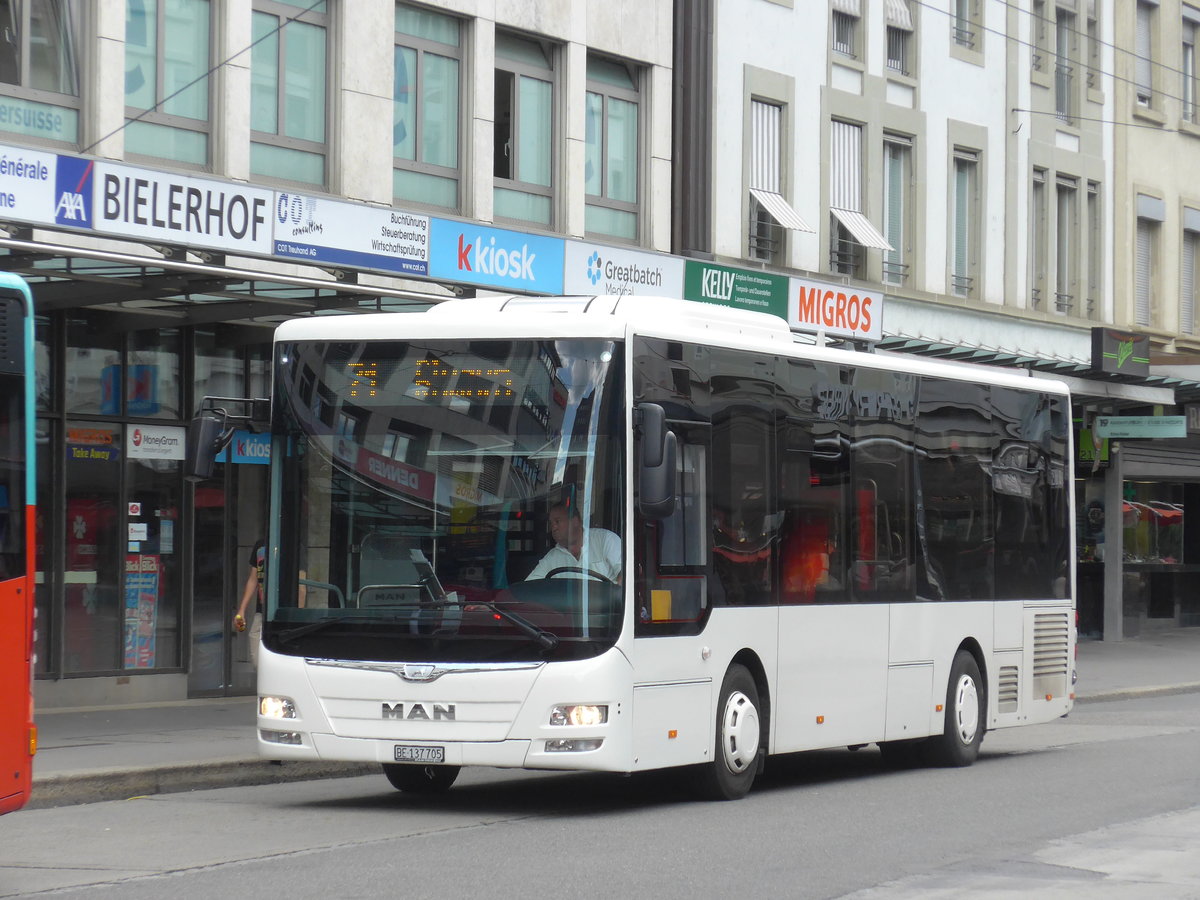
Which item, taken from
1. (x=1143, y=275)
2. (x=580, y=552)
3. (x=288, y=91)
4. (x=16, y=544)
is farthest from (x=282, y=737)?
(x=1143, y=275)

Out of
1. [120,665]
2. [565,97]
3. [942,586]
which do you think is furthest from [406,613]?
[565,97]

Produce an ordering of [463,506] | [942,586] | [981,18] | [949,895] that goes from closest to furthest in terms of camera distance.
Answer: [949,895]
[463,506]
[942,586]
[981,18]

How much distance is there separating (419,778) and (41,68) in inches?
329

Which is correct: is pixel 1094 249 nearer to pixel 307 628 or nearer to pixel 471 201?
pixel 471 201

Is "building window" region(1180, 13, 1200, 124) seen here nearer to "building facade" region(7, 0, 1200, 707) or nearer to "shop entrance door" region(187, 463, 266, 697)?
"building facade" region(7, 0, 1200, 707)

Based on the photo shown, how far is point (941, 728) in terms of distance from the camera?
1518 cm

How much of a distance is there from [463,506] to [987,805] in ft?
12.8

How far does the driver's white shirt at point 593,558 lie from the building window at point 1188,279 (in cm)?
2906

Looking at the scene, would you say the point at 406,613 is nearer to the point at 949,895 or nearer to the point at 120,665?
the point at 949,895

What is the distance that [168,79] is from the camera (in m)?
18.9

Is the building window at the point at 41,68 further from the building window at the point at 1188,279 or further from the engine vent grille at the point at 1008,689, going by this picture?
the building window at the point at 1188,279

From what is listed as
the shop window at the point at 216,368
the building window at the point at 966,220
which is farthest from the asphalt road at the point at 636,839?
the building window at the point at 966,220

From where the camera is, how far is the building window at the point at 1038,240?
3356cm

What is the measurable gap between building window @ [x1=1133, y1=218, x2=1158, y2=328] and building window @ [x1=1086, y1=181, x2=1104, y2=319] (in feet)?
4.84
